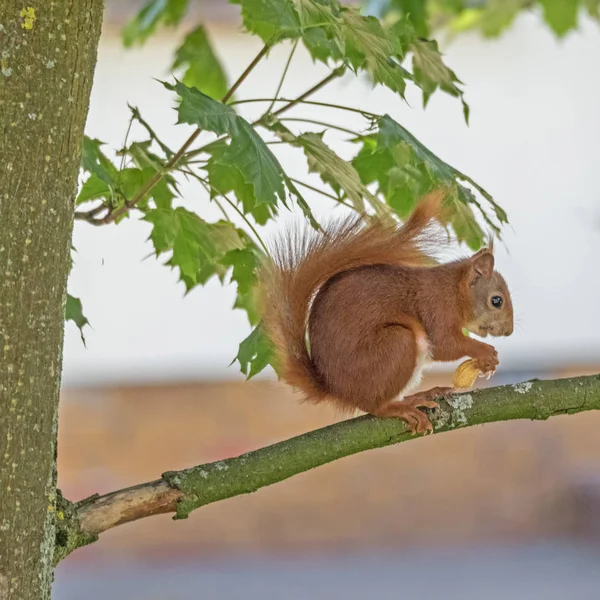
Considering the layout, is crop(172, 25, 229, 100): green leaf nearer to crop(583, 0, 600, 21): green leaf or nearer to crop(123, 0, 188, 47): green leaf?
crop(123, 0, 188, 47): green leaf

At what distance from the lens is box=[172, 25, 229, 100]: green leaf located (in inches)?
63.5

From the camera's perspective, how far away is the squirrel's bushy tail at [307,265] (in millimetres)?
1205

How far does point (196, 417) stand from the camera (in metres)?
3.71

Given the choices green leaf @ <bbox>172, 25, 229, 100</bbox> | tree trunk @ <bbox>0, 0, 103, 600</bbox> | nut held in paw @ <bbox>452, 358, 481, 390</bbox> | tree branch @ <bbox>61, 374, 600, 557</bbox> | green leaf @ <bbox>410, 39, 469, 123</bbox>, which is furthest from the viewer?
green leaf @ <bbox>172, 25, 229, 100</bbox>

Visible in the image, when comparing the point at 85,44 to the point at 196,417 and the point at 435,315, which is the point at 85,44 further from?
the point at 196,417

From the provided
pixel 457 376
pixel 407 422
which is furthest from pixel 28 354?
pixel 457 376

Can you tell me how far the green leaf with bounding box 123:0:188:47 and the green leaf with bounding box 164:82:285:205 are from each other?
0.86m

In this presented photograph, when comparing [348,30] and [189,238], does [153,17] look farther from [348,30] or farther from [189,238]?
[348,30]

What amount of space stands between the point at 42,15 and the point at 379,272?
1.94 feet

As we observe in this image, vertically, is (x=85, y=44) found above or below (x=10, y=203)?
above

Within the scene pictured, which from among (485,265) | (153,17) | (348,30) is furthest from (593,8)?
(348,30)

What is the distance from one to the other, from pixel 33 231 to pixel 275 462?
33 cm

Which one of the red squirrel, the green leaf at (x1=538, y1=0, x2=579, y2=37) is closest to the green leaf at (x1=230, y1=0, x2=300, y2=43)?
the red squirrel

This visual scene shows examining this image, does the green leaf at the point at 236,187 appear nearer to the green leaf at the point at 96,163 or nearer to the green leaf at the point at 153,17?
the green leaf at the point at 96,163
